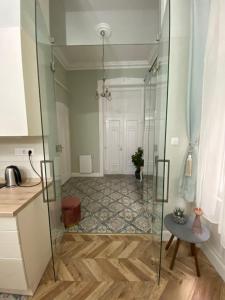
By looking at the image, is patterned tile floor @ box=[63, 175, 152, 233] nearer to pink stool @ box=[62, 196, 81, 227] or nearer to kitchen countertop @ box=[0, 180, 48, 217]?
pink stool @ box=[62, 196, 81, 227]

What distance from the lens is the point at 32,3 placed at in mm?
1556

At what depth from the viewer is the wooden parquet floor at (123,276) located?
1.38 metres

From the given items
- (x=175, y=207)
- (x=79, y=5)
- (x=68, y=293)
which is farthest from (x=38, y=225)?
(x=79, y=5)

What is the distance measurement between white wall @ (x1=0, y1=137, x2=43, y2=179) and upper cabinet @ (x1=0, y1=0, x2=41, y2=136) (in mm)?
275

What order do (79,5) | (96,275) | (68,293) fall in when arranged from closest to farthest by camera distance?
(68,293) < (96,275) < (79,5)

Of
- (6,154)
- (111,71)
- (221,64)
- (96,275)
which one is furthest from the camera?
(111,71)

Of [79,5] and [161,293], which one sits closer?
[161,293]

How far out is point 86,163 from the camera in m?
4.34

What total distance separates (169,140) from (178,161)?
268 mm

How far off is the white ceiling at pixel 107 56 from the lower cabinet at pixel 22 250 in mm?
3013

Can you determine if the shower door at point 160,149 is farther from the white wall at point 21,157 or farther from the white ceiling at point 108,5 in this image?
the white wall at point 21,157

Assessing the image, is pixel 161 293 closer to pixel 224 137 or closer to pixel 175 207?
pixel 175 207

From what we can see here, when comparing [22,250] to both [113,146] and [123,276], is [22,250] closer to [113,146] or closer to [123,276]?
[123,276]

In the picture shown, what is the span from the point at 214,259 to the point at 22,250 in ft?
5.99
